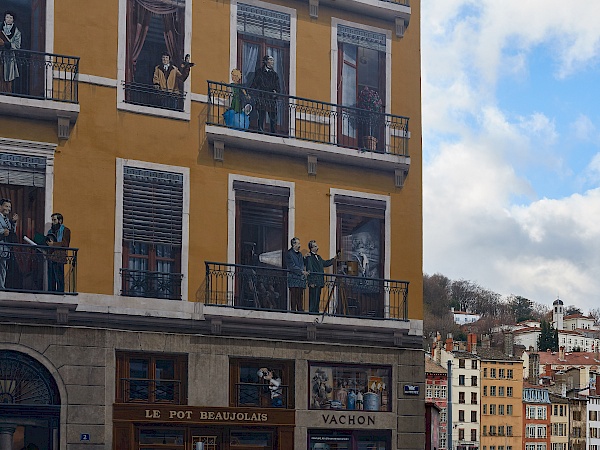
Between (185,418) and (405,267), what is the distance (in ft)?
24.7

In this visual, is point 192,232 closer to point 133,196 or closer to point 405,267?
point 133,196

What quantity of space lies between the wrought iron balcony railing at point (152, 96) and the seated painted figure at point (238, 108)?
131cm

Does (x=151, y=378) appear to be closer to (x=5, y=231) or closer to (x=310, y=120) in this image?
(x=5, y=231)

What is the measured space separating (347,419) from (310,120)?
771 centimetres

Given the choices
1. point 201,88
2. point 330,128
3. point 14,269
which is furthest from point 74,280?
point 330,128

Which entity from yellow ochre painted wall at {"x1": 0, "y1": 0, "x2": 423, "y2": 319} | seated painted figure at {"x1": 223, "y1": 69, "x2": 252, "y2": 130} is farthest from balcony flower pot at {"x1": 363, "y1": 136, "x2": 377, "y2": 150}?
seated painted figure at {"x1": 223, "y1": 69, "x2": 252, "y2": 130}

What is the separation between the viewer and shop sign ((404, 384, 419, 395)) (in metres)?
32.2

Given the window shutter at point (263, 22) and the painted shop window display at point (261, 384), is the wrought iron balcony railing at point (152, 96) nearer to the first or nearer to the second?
the window shutter at point (263, 22)

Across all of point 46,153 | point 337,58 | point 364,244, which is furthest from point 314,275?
point 46,153

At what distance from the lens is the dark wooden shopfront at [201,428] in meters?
28.4

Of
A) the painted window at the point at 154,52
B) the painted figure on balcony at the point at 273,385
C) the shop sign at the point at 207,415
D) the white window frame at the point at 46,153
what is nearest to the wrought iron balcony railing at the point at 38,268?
the white window frame at the point at 46,153

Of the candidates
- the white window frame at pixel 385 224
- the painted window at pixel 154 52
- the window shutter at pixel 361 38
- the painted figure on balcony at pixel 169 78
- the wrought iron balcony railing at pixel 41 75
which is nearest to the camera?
the wrought iron balcony railing at pixel 41 75

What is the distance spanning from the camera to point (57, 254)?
1100 inches

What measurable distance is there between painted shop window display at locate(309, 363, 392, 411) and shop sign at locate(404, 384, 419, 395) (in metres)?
0.46
